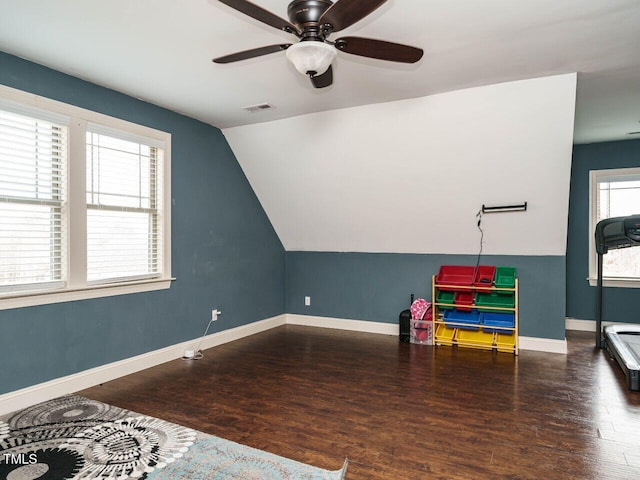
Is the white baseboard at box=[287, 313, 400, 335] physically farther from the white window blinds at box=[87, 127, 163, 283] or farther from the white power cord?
the white window blinds at box=[87, 127, 163, 283]

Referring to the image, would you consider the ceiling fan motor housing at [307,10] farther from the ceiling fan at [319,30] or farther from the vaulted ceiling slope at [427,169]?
the vaulted ceiling slope at [427,169]

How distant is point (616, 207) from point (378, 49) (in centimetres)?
515

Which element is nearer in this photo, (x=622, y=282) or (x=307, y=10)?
(x=307, y=10)

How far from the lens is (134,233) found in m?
3.98

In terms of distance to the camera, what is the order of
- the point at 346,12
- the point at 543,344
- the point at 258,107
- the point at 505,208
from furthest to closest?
the point at 543,344, the point at 505,208, the point at 258,107, the point at 346,12

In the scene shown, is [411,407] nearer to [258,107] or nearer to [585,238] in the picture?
[258,107]

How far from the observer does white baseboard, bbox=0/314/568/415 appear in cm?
304

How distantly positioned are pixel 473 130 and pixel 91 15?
3245mm

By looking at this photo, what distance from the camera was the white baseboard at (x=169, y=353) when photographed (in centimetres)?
304

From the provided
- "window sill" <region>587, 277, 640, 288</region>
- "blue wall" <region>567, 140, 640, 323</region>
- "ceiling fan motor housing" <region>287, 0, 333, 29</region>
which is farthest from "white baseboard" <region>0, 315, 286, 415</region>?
"window sill" <region>587, 277, 640, 288</region>

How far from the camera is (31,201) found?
3.11m

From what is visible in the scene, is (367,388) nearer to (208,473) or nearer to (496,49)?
(208,473)

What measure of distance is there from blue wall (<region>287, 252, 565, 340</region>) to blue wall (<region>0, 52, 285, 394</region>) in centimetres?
42

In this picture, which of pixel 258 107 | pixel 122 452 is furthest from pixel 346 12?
pixel 122 452
